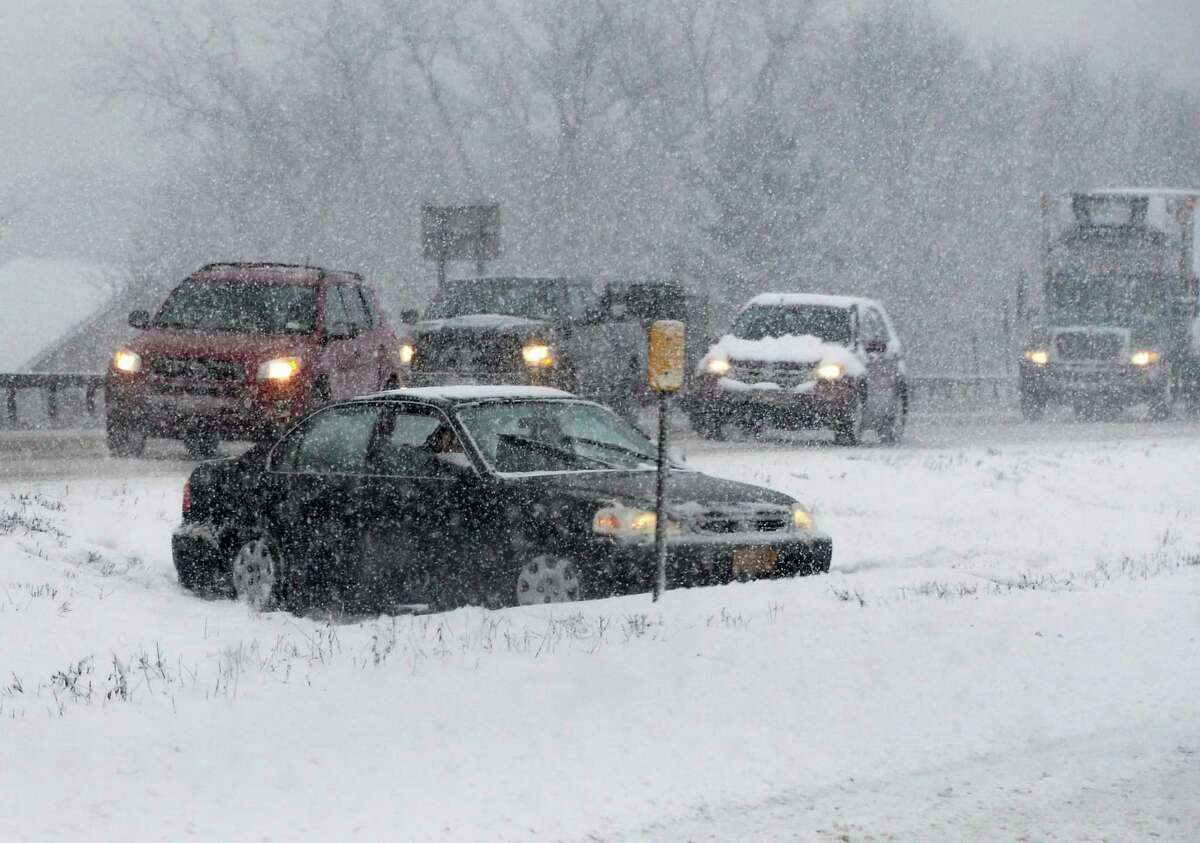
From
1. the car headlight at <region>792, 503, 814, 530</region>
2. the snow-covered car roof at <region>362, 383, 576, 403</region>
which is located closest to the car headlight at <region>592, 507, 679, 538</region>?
the car headlight at <region>792, 503, 814, 530</region>

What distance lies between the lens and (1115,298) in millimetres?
32906

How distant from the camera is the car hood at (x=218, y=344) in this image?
18906 millimetres

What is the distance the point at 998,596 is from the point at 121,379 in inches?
446

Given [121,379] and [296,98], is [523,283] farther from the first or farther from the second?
[296,98]

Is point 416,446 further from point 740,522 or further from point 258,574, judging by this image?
point 740,522

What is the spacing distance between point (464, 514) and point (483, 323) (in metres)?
12.2

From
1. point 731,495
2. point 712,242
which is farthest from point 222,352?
point 712,242

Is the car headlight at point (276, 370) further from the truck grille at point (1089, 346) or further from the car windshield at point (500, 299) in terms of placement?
the truck grille at point (1089, 346)

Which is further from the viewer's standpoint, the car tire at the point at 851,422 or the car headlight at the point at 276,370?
the car tire at the point at 851,422

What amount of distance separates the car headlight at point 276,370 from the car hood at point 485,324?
13.0 ft

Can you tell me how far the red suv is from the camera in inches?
739

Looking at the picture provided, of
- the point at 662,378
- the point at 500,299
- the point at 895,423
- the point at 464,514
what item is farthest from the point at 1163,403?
the point at 464,514

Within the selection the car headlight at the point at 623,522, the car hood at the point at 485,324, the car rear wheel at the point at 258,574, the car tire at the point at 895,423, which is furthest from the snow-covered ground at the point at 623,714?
the car tire at the point at 895,423

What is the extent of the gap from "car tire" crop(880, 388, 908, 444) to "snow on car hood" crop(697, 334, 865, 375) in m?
1.53
